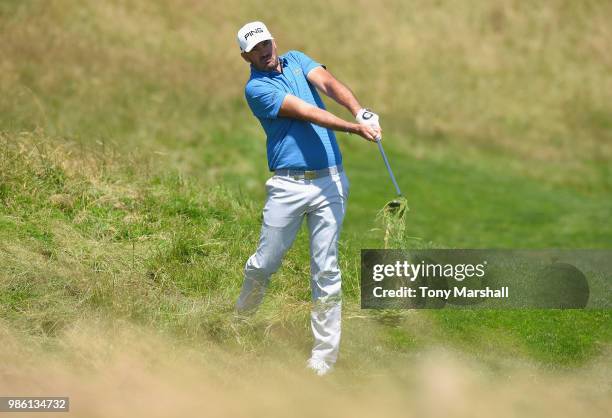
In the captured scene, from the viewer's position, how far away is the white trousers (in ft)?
23.3

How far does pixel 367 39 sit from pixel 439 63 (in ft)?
5.31

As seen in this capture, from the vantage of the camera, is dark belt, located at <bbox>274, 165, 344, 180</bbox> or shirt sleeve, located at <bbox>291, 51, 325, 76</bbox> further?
shirt sleeve, located at <bbox>291, 51, 325, 76</bbox>

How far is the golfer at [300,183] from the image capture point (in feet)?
23.2

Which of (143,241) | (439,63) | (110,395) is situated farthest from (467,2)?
(110,395)

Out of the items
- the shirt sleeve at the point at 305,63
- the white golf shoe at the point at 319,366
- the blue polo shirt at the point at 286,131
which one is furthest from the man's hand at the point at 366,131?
the white golf shoe at the point at 319,366

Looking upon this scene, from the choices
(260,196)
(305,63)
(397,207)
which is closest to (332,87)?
(305,63)

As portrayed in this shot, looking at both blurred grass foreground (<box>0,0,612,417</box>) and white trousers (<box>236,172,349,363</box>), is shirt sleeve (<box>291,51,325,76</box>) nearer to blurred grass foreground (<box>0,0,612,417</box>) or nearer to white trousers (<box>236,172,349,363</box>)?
white trousers (<box>236,172,349,363</box>)

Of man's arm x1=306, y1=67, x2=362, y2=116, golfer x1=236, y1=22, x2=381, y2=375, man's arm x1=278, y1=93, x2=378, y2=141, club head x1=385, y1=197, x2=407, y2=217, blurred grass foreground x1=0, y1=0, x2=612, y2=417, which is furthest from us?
club head x1=385, y1=197, x2=407, y2=217

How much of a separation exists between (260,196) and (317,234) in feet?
28.5

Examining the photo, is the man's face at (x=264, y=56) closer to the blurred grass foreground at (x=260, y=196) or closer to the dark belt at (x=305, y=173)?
the dark belt at (x=305, y=173)

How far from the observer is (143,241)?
9523 millimetres

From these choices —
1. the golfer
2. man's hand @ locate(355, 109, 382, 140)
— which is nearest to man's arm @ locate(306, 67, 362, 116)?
the golfer

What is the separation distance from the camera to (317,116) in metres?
6.87

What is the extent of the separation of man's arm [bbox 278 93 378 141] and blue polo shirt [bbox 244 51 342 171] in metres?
0.07
